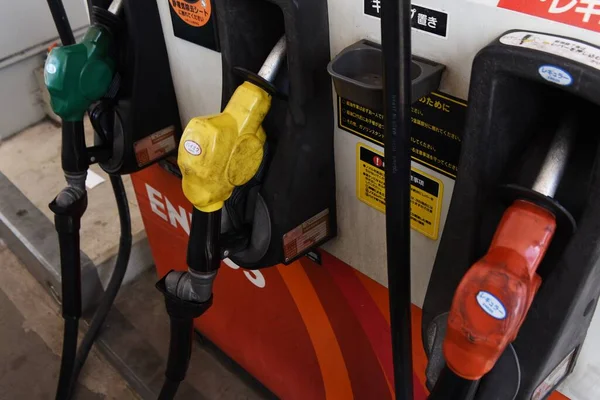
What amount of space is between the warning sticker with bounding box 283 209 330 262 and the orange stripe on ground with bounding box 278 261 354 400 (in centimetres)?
22

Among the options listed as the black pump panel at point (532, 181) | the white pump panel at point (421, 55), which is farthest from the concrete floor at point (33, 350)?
the black pump panel at point (532, 181)

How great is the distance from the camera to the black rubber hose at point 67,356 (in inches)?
59.3

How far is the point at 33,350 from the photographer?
6.18ft

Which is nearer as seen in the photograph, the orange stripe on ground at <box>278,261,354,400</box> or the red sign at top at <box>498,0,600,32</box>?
the red sign at top at <box>498,0,600,32</box>

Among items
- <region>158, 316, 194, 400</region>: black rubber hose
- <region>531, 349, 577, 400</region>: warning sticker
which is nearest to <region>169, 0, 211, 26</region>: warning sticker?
<region>158, 316, 194, 400</region>: black rubber hose

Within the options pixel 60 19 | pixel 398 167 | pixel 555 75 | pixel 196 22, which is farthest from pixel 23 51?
pixel 555 75

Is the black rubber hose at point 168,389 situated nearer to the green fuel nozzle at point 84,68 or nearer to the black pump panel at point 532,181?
the green fuel nozzle at point 84,68

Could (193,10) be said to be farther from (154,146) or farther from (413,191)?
(413,191)

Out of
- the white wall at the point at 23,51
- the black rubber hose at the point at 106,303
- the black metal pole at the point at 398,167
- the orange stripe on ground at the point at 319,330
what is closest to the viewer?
the black metal pole at the point at 398,167

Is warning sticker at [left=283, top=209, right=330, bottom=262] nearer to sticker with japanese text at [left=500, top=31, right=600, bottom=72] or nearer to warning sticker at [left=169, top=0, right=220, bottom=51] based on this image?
warning sticker at [left=169, top=0, right=220, bottom=51]

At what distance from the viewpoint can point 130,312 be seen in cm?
194

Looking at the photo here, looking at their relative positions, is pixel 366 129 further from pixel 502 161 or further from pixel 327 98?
pixel 502 161

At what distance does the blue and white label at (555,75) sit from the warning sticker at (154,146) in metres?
0.80

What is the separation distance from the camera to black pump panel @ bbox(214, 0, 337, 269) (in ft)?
2.58
